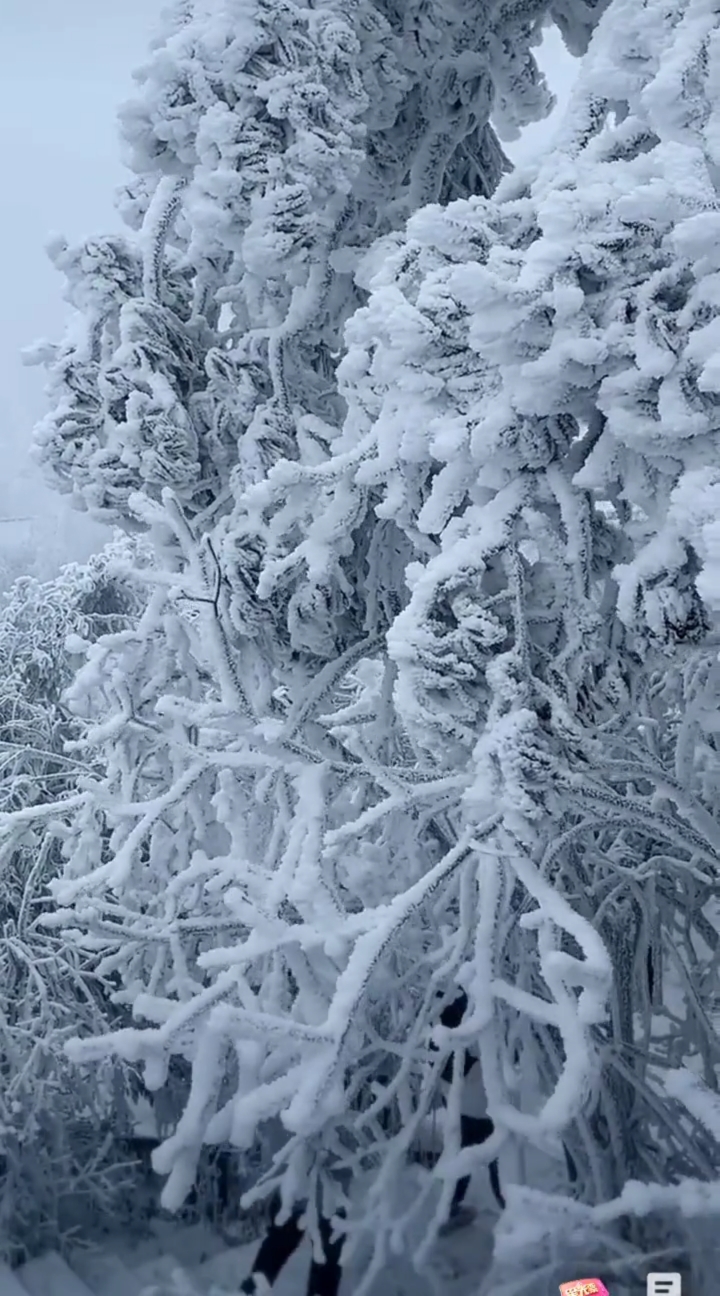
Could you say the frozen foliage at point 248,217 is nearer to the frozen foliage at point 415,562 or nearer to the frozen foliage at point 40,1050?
the frozen foliage at point 415,562

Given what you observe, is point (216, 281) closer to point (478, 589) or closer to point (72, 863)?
point (478, 589)

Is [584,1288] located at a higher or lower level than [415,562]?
lower

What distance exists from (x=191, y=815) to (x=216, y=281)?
7.20 ft

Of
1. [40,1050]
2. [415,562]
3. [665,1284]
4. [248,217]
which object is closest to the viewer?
[665,1284]

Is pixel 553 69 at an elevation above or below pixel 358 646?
above

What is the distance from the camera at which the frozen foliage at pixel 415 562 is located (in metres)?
2.52

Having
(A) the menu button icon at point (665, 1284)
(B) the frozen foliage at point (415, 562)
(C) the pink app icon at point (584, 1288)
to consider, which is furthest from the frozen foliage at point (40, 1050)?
(A) the menu button icon at point (665, 1284)

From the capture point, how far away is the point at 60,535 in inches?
1499

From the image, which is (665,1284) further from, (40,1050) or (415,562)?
(40,1050)

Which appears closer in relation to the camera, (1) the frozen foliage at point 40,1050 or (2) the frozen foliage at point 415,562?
(2) the frozen foliage at point 415,562

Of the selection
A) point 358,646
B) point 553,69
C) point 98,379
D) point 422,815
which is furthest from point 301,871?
point 553,69

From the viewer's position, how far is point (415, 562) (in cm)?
341

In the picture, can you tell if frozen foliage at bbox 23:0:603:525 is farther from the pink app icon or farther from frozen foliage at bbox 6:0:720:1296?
the pink app icon

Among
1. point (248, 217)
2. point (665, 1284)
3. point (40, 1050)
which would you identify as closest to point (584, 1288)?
point (665, 1284)
